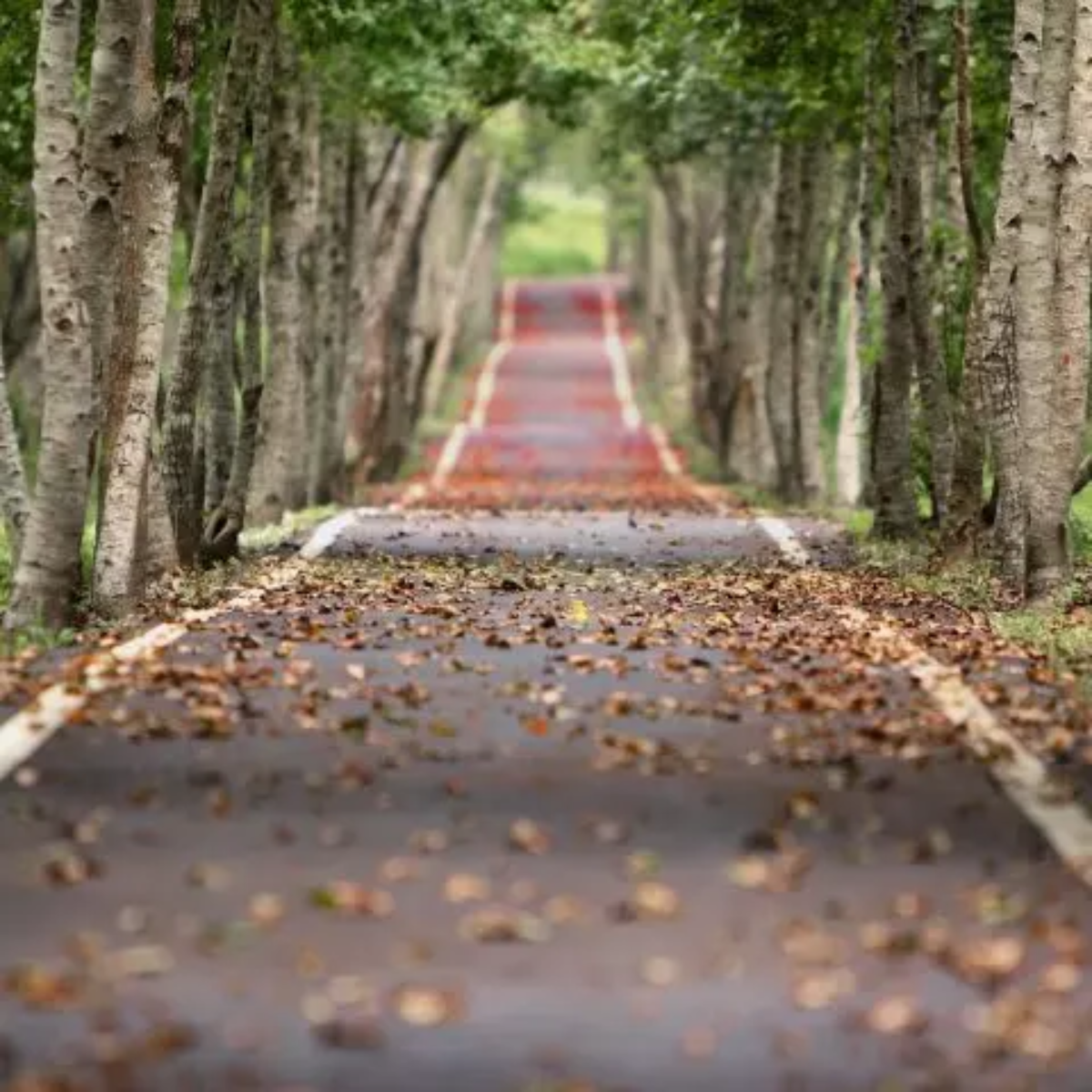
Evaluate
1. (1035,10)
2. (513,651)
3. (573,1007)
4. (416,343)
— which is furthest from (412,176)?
(573,1007)

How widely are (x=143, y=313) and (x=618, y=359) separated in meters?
68.4

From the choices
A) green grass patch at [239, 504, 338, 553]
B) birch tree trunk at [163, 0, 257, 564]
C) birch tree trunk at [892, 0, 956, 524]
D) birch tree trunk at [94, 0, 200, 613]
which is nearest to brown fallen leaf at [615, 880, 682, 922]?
birch tree trunk at [94, 0, 200, 613]

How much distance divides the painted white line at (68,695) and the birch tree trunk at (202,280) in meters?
3.28

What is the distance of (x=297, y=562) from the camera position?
24.7m

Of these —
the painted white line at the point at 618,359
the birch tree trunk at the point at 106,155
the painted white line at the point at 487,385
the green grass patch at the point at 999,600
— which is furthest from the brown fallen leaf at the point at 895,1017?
the painted white line at the point at 618,359

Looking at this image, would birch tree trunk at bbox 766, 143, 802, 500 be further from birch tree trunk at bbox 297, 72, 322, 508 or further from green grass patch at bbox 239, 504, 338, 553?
green grass patch at bbox 239, 504, 338, 553

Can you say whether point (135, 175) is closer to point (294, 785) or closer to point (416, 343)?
point (294, 785)

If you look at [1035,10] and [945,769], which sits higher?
[1035,10]

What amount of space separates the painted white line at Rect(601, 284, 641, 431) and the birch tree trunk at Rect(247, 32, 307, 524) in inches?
1308

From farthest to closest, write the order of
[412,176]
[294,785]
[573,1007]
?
[412,176], [294,785], [573,1007]

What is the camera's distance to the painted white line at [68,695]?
12.9m

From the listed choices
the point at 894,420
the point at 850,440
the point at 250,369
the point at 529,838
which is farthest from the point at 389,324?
the point at 529,838

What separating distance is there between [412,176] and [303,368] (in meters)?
11.9

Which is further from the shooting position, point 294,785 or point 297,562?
point 297,562
